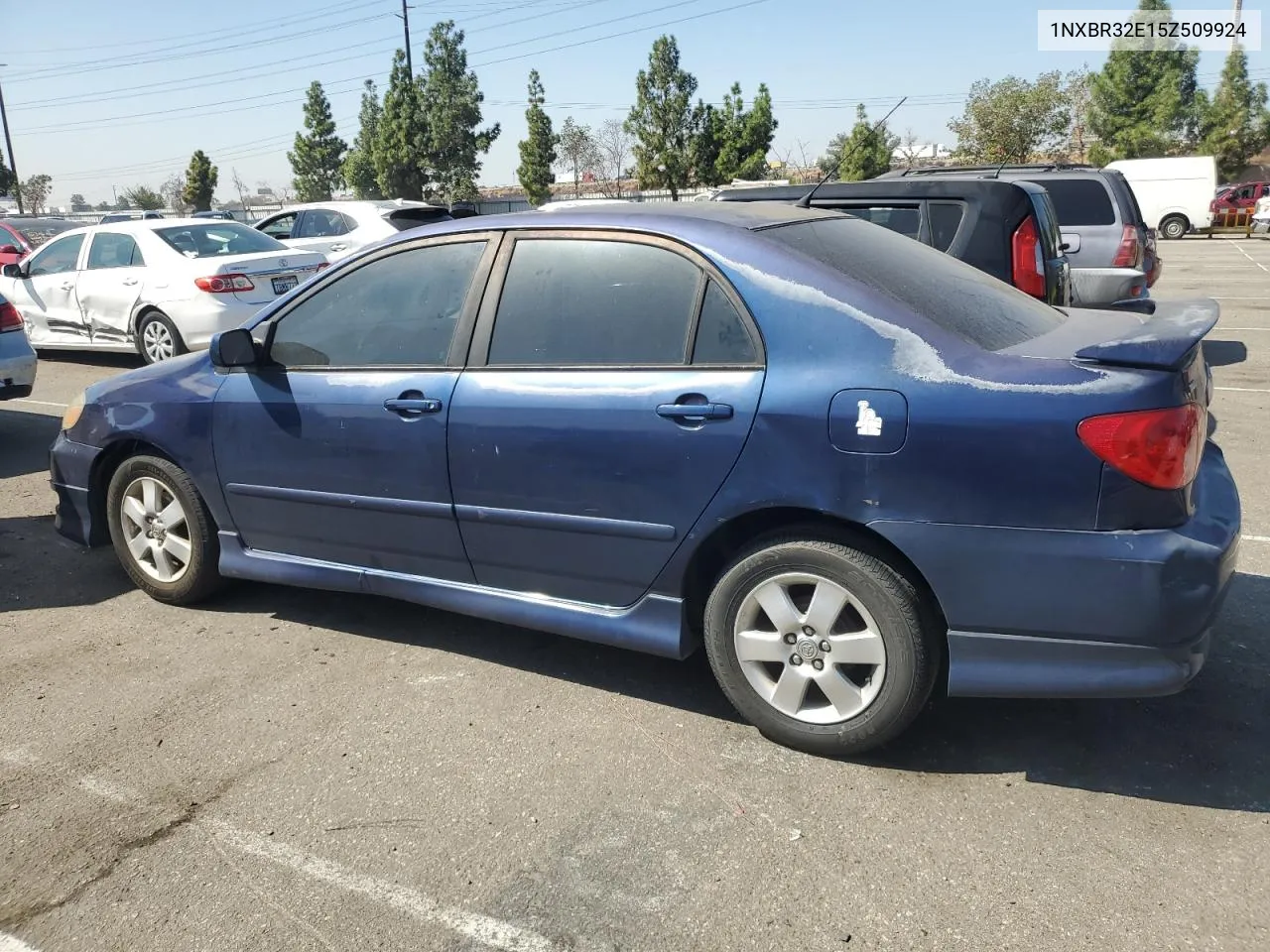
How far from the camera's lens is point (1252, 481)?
576 cm

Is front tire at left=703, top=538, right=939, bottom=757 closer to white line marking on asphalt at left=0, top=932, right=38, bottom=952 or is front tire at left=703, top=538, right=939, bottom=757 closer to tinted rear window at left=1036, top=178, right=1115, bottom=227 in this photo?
white line marking on asphalt at left=0, top=932, right=38, bottom=952

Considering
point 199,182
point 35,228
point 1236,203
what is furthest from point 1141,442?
point 199,182

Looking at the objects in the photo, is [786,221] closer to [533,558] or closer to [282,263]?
[533,558]

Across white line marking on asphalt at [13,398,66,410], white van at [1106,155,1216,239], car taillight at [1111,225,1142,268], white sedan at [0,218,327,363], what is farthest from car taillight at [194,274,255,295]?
white van at [1106,155,1216,239]

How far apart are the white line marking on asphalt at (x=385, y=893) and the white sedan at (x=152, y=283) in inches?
282

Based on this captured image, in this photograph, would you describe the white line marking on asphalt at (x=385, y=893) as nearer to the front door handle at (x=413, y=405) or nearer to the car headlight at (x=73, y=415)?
the front door handle at (x=413, y=405)

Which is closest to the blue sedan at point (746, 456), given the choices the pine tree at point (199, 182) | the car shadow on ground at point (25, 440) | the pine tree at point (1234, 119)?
the car shadow on ground at point (25, 440)

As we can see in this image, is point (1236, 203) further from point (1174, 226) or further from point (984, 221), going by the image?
point (984, 221)

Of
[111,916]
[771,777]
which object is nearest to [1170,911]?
[771,777]

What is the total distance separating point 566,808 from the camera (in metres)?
2.90

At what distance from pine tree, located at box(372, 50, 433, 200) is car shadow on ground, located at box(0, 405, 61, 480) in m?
36.0

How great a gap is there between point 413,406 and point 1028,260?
4103 mm

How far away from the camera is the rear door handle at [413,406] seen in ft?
11.7

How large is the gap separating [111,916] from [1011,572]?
251cm
